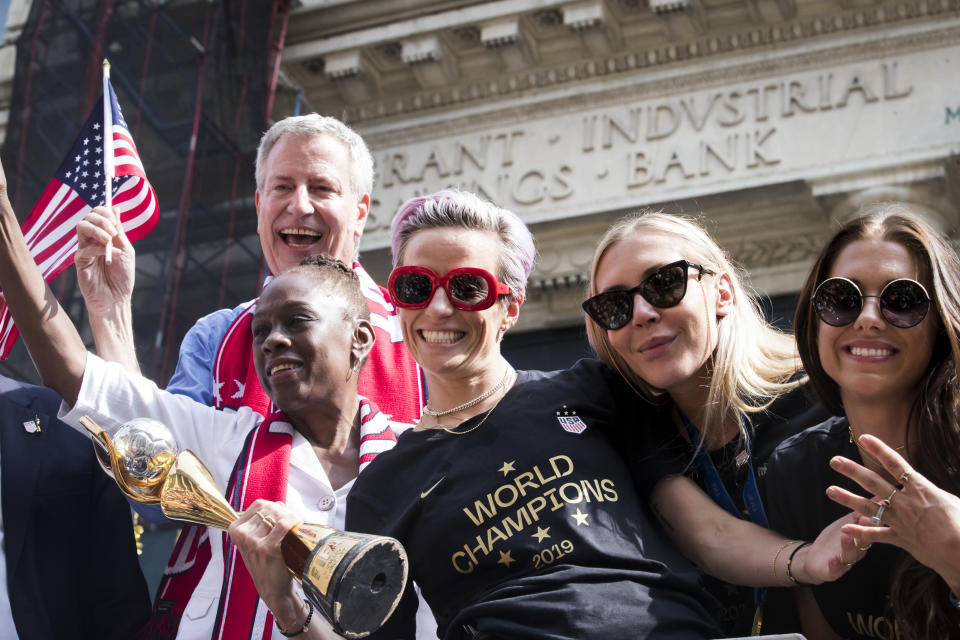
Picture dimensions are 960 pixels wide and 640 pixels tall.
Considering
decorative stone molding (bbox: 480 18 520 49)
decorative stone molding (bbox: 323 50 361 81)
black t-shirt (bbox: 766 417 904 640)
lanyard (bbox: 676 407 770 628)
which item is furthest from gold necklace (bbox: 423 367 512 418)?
decorative stone molding (bbox: 323 50 361 81)

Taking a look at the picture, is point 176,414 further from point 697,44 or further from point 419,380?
point 697,44

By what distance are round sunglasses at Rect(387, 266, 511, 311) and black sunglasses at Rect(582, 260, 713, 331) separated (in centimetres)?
25

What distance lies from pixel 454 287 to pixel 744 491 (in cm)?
85

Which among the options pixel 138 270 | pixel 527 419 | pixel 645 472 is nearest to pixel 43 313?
pixel 527 419

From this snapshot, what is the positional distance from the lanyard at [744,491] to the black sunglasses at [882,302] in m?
0.36

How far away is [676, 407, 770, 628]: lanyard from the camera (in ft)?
8.95

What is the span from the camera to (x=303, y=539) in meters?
2.36

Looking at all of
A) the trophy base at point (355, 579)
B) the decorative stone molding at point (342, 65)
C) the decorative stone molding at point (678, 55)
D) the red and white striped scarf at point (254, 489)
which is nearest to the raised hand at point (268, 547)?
the trophy base at point (355, 579)

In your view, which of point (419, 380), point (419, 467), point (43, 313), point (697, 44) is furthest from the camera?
point (697, 44)

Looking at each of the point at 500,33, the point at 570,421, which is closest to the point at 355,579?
the point at 570,421

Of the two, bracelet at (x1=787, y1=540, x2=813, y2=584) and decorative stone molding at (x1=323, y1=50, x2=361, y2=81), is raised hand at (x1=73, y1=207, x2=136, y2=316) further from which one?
decorative stone molding at (x1=323, y1=50, x2=361, y2=81)

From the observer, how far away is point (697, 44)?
895cm

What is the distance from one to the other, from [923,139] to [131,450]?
6952 millimetres

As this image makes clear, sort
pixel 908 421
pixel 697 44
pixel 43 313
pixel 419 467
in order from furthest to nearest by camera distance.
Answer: pixel 697 44, pixel 43 313, pixel 419 467, pixel 908 421
